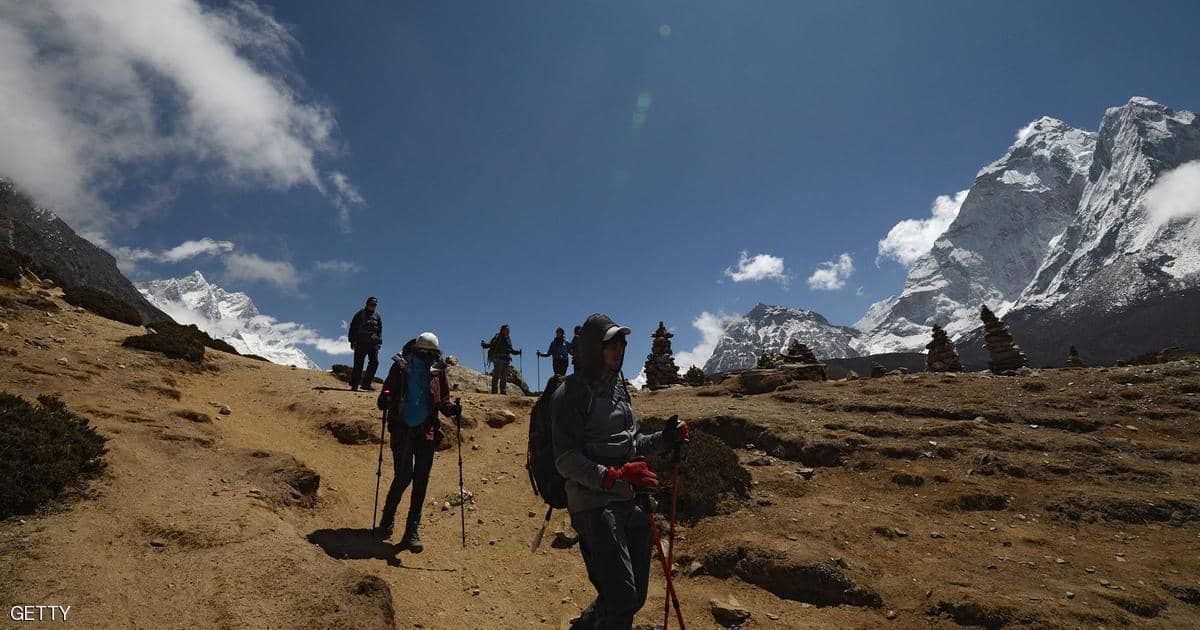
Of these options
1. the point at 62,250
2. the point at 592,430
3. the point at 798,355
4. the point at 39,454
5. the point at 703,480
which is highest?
the point at 62,250

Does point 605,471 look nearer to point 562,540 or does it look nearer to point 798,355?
point 562,540

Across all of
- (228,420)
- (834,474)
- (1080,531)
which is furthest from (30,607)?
(1080,531)

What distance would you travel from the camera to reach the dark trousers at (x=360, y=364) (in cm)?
1669

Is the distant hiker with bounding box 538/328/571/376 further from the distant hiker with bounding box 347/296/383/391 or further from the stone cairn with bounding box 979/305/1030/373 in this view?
the stone cairn with bounding box 979/305/1030/373

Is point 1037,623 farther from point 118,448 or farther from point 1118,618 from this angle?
point 118,448

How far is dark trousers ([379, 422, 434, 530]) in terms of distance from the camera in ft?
25.6

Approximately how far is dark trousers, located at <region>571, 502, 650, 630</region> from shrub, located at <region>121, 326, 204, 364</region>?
16.9 m

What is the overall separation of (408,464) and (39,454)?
4.15 m

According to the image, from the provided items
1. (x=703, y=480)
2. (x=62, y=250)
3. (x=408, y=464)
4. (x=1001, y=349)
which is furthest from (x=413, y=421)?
(x=62, y=250)

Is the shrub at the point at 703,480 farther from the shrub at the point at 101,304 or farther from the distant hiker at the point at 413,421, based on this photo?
the shrub at the point at 101,304

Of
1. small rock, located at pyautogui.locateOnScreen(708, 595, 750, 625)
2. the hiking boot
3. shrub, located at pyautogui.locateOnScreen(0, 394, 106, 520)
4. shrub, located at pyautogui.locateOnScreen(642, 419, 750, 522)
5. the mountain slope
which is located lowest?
small rock, located at pyautogui.locateOnScreen(708, 595, 750, 625)

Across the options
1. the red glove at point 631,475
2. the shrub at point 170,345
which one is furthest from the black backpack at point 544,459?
the shrub at point 170,345

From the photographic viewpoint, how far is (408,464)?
788 centimetres

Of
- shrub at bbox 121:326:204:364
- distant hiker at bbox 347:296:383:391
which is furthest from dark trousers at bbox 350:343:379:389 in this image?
shrub at bbox 121:326:204:364
